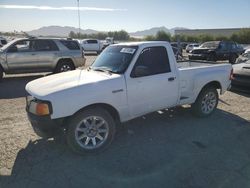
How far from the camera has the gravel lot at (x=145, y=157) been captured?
3547 mm

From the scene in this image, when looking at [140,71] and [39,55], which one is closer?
[140,71]

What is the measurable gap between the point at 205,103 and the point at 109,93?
9.56ft

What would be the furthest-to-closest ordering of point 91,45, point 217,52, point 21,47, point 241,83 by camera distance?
point 91,45
point 217,52
point 21,47
point 241,83

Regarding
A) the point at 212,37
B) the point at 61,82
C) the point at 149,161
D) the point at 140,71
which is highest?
the point at 212,37

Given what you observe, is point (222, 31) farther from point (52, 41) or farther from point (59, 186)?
point (59, 186)

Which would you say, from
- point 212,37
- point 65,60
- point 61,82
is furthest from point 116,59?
point 212,37

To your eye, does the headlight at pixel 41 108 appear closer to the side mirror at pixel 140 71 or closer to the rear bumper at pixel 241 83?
the side mirror at pixel 140 71

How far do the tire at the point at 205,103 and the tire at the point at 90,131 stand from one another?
2493mm

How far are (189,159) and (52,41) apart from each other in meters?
9.29

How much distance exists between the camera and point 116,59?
4.91m

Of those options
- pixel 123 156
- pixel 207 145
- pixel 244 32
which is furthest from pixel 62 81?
pixel 244 32

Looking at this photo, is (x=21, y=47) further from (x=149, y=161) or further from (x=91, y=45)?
(x=91, y=45)

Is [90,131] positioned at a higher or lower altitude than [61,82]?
lower

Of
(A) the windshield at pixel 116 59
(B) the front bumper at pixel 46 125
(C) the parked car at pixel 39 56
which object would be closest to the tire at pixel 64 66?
(C) the parked car at pixel 39 56
